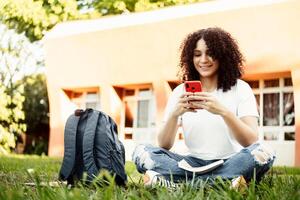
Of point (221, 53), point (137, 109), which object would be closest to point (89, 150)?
point (221, 53)

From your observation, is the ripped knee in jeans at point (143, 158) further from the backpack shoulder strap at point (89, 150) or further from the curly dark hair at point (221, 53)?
the curly dark hair at point (221, 53)

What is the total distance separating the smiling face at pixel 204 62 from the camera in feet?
9.86

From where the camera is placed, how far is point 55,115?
14.5 metres

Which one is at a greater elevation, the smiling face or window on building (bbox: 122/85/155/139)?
Result: the smiling face

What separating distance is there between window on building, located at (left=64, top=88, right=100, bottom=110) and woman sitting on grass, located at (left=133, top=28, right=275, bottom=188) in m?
11.3

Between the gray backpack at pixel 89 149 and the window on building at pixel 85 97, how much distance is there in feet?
35.8

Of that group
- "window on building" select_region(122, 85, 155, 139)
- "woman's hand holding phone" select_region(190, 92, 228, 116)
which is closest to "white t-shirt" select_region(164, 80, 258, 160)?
"woman's hand holding phone" select_region(190, 92, 228, 116)

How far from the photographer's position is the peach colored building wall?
409 inches

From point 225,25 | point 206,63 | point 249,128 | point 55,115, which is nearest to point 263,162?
point 249,128

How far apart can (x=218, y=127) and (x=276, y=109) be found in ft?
29.2

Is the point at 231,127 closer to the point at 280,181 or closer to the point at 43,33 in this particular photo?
the point at 280,181

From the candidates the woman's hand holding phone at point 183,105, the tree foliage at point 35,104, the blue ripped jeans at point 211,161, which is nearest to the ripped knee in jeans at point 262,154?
the blue ripped jeans at point 211,161

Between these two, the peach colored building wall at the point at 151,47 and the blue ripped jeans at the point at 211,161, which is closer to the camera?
the blue ripped jeans at the point at 211,161

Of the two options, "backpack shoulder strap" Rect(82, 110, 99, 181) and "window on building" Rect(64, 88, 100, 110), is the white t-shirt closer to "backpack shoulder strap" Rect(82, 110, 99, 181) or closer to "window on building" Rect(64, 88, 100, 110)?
"backpack shoulder strap" Rect(82, 110, 99, 181)
